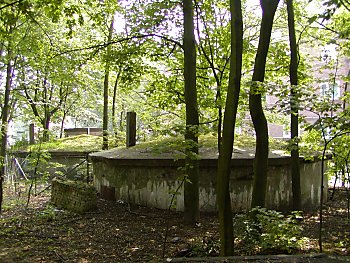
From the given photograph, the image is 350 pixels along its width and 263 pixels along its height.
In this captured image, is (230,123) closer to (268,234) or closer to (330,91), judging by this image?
(268,234)

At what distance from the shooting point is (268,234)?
4859 mm

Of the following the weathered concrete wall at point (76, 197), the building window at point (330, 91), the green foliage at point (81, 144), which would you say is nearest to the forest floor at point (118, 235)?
the weathered concrete wall at point (76, 197)

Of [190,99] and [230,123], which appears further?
[190,99]

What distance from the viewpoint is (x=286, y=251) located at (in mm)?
4805

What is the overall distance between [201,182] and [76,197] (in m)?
3.07

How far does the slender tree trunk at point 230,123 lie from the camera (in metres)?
4.09

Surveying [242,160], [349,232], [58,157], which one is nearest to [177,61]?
[242,160]

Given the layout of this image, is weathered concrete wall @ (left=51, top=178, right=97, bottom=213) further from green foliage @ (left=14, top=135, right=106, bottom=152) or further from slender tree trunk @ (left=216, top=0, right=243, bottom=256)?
green foliage @ (left=14, top=135, right=106, bottom=152)

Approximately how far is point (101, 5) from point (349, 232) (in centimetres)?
739

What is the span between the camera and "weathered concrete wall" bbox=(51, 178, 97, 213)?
317 inches

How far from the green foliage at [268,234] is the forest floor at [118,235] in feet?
0.75

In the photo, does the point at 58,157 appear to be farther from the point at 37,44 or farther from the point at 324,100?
the point at 324,100

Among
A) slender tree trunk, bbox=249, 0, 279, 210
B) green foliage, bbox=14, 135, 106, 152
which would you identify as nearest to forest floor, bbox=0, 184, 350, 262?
slender tree trunk, bbox=249, 0, 279, 210

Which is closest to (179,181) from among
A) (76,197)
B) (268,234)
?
(76,197)
